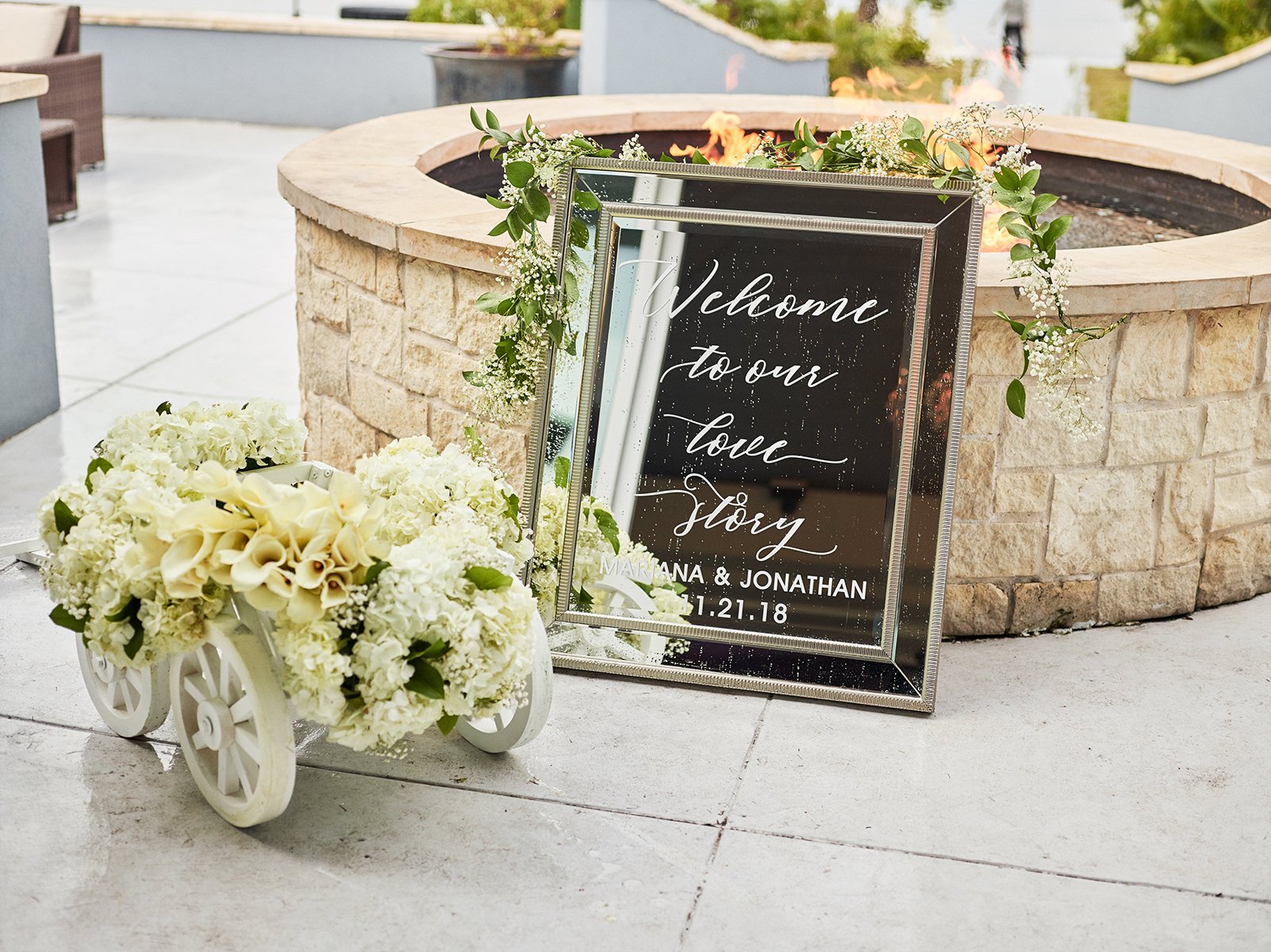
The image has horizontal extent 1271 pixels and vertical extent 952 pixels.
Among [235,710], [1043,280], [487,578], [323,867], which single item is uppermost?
[1043,280]

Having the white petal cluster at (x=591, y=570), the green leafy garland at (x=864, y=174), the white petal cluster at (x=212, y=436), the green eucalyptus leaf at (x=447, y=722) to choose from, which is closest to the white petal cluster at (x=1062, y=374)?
the green leafy garland at (x=864, y=174)

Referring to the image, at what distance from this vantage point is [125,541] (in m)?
2.22

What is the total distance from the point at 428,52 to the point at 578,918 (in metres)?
8.51

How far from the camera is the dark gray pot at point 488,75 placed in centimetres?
946

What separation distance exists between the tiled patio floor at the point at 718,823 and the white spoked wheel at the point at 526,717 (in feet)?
0.19

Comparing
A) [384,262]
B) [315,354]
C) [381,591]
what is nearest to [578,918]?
[381,591]

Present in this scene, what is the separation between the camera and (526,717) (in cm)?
244

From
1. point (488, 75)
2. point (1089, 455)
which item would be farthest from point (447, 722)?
point (488, 75)

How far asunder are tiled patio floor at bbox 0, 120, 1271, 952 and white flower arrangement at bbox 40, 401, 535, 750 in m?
0.30

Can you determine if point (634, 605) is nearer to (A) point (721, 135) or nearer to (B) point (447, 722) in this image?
(B) point (447, 722)

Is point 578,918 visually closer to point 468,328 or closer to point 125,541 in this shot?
point 125,541

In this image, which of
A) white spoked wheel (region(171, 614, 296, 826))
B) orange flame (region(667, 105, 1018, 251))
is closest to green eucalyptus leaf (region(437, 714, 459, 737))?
white spoked wheel (region(171, 614, 296, 826))

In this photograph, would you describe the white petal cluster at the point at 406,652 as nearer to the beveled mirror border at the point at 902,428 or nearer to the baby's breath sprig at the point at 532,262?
the beveled mirror border at the point at 902,428

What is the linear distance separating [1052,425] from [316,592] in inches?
66.8
